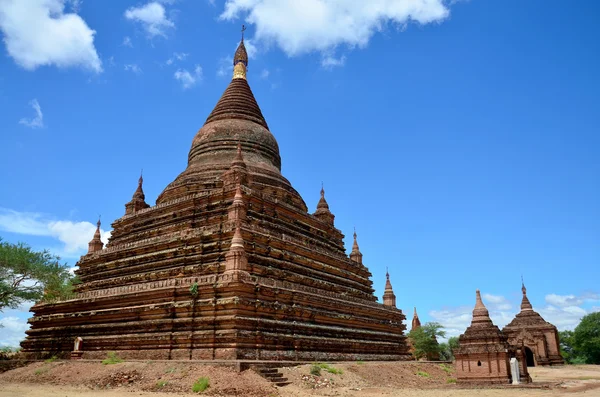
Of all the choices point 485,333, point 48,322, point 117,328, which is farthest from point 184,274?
point 485,333

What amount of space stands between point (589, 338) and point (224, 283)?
5417 cm

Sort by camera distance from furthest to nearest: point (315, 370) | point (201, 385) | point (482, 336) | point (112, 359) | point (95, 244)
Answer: point (95, 244)
point (482, 336)
point (112, 359)
point (315, 370)
point (201, 385)

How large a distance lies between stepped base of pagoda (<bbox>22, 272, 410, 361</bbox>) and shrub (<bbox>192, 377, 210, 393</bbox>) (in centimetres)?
287

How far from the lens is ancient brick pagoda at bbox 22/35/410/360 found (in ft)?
71.1

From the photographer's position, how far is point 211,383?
1716 centimetres

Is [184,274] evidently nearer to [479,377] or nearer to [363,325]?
[363,325]

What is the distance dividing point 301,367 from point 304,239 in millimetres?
9693

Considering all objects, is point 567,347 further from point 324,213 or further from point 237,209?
point 237,209

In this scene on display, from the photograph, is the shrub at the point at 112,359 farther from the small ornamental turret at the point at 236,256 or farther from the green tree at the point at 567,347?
the green tree at the point at 567,347

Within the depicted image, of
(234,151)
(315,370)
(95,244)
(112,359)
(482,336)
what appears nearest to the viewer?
(315,370)

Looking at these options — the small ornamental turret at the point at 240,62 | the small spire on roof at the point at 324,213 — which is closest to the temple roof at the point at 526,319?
the small spire on roof at the point at 324,213

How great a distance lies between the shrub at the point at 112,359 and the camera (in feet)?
69.4

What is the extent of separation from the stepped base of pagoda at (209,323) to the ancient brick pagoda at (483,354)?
610 cm

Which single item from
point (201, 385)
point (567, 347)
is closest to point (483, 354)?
point (201, 385)
